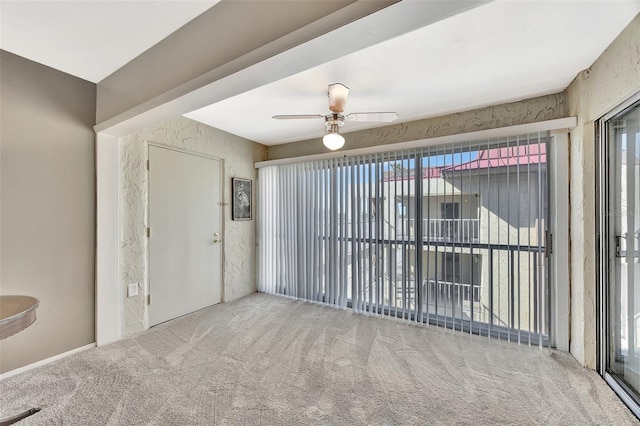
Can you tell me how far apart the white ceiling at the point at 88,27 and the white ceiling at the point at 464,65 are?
0.81m

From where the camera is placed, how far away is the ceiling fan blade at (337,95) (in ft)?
7.00

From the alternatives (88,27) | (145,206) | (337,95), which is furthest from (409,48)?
(145,206)

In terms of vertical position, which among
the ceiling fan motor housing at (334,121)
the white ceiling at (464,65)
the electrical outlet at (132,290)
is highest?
the white ceiling at (464,65)

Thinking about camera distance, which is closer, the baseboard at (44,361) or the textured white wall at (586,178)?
the textured white wall at (586,178)

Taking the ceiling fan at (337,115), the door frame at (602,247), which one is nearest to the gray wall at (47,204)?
the ceiling fan at (337,115)

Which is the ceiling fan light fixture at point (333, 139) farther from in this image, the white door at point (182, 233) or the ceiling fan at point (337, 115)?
the white door at point (182, 233)

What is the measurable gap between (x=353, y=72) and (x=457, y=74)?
0.82 m

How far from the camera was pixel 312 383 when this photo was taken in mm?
1899

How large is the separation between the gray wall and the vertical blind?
216 centimetres

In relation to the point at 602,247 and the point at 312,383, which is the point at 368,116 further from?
the point at 312,383

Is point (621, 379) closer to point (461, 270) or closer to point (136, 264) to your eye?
point (461, 270)

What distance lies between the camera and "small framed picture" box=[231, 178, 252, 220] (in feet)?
12.3

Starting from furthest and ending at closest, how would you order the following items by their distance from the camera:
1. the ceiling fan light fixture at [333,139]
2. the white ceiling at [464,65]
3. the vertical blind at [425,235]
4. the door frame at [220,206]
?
the door frame at [220,206]
the vertical blind at [425,235]
the ceiling fan light fixture at [333,139]
the white ceiling at [464,65]

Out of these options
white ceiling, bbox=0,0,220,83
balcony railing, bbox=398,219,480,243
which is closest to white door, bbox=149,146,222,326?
white ceiling, bbox=0,0,220,83
